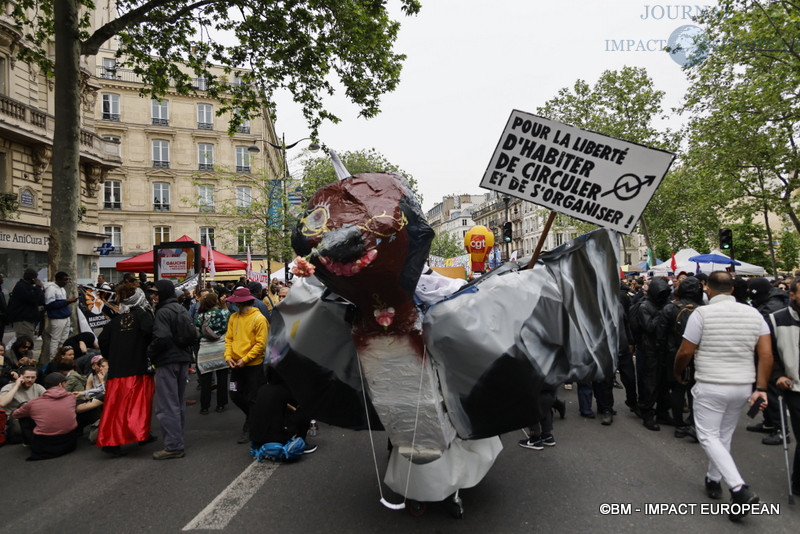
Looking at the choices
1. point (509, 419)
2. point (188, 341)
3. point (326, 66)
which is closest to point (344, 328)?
point (509, 419)

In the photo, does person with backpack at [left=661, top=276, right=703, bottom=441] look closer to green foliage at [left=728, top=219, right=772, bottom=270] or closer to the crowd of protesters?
the crowd of protesters

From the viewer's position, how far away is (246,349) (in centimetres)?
571

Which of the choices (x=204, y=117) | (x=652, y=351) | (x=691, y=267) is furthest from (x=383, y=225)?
(x=204, y=117)

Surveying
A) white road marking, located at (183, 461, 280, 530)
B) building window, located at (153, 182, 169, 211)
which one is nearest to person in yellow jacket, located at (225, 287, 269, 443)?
white road marking, located at (183, 461, 280, 530)

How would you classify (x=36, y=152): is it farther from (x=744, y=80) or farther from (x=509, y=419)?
(x=744, y=80)

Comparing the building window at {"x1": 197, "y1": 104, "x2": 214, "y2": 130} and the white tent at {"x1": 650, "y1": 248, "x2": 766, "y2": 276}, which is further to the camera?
the building window at {"x1": 197, "y1": 104, "x2": 214, "y2": 130}

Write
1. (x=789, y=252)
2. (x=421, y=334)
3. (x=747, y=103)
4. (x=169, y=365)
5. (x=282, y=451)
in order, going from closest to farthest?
(x=421, y=334)
(x=282, y=451)
(x=169, y=365)
(x=747, y=103)
(x=789, y=252)

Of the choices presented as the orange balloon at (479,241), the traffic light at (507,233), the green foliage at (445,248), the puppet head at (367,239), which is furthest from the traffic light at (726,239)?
the green foliage at (445,248)

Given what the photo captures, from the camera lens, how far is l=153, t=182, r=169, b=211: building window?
35.5m

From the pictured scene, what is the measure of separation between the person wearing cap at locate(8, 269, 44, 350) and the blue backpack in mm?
6222

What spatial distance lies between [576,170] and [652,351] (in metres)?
3.25

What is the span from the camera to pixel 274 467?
15.6 feet

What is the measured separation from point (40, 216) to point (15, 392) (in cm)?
1485

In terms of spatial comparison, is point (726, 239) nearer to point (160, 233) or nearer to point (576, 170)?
point (576, 170)
